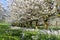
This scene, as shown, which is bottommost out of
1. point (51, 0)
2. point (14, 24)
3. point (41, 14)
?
point (14, 24)

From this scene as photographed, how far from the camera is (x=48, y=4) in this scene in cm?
1460

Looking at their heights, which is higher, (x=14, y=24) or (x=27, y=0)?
Result: (x=27, y=0)

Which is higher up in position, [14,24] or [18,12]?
[18,12]

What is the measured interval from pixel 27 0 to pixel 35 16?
1.34 metres

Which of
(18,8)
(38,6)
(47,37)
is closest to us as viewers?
(47,37)

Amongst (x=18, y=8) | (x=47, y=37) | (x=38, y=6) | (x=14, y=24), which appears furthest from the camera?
(x=14, y=24)

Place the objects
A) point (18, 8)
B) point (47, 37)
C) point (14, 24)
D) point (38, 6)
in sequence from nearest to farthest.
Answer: point (47, 37), point (38, 6), point (18, 8), point (14, 24)

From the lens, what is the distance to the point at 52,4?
14.8 m

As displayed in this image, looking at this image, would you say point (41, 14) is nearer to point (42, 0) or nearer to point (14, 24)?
point (42, 0)

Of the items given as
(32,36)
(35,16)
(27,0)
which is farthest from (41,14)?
(32,36)

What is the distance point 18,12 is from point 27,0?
4.80ft

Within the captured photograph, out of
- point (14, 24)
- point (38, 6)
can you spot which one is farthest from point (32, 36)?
point (14, 24)

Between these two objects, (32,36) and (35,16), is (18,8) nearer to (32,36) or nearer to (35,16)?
(35,16)

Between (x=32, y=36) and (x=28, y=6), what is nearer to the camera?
(x=32, y=36)
